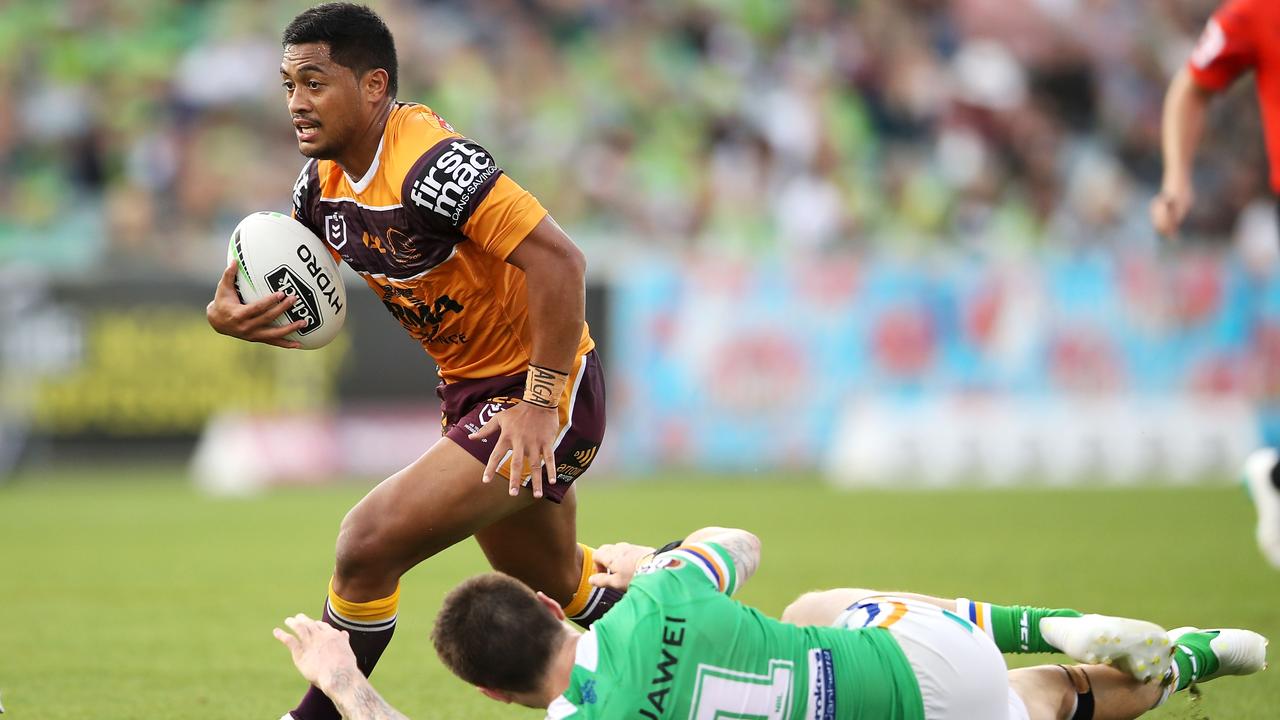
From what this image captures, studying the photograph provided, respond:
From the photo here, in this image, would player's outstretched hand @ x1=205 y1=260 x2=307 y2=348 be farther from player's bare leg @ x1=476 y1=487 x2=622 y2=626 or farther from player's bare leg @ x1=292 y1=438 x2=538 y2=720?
player's bare leg @ x1=476 y1=487 x2=622 y2=626

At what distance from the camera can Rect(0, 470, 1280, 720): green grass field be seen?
6.23m

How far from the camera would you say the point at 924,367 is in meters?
16.8

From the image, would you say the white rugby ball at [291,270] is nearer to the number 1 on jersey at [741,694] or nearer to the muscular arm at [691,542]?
the muscular arm at [691,542]

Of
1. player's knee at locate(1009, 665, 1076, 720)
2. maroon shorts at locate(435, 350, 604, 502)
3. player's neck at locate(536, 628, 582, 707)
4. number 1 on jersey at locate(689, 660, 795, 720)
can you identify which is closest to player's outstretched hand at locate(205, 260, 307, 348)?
maroon shorts at locate(435, 350, 604, 502)

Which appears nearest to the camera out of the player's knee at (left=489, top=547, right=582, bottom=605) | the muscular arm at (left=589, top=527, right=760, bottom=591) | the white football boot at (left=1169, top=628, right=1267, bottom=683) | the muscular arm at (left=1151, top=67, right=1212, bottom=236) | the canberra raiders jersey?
the canberra raiders jersey

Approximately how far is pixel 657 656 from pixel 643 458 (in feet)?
42.7

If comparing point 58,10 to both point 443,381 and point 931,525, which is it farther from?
point 443,381

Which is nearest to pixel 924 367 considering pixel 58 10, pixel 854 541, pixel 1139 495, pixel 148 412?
pixel 1139 495

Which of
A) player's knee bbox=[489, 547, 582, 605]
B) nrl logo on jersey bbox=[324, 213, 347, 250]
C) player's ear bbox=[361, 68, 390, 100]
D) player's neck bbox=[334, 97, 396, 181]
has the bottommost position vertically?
player's knee bbox=[489, 547, 582, 605]

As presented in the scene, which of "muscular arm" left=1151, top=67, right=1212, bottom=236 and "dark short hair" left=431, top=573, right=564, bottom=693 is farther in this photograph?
"muscular arm" left=1151, top=67, right=1212, bottom=236

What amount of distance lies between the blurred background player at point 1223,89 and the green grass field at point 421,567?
2.22 feet

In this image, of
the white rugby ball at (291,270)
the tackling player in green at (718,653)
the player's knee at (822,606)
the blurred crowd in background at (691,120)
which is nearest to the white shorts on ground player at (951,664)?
the tackling player in green at (718,653)

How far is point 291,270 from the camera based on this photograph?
5.37 metres

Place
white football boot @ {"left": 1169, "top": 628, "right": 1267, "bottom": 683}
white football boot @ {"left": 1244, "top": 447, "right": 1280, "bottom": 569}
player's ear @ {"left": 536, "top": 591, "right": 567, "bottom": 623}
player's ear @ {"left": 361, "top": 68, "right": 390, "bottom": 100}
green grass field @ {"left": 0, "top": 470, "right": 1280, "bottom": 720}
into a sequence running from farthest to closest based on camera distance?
white football boot @ {"left": 1244, "top": 447, "right": 1280, "bottom": 569} < green grass field @ {"left": 0, "top": 470, "right": 1280, "bottom": 720} < player's ear @ {"left": 361, "top": 68, "right": 390, "bottom": 100} < white football boot @ {"left": 1169, "top": 628, "right": 1267, "bottom": 683} < player's ear @ {"left": 536, "top": 591, "right": 567, "bottom": 623}
